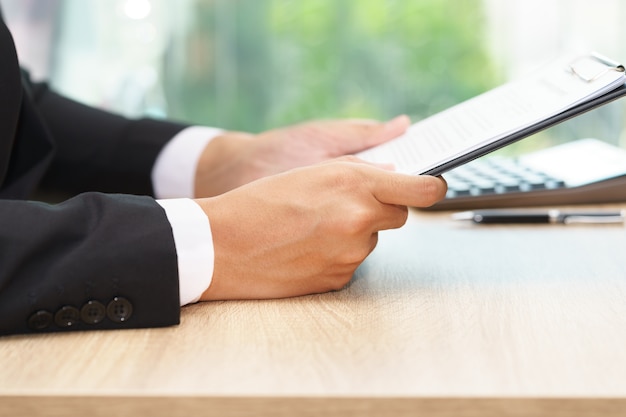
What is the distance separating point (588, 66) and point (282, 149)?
0.47 meters

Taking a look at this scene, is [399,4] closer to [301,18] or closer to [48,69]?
[301,18]

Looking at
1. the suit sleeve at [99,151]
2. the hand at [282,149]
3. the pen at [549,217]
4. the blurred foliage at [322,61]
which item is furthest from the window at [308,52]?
the pen at [549,217]

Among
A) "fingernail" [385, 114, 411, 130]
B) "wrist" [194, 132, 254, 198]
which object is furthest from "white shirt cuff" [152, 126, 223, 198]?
"fingernail" [385, 114, 411, 130]

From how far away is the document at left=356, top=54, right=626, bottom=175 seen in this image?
0.67 m

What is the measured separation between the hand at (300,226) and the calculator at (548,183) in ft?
1.24

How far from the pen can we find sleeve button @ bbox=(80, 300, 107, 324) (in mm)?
557

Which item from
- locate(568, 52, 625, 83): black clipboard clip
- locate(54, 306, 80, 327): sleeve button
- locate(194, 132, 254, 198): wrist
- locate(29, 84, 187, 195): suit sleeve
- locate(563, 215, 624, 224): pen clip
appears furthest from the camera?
locate(29, 84, 187, 195): suit sleeve

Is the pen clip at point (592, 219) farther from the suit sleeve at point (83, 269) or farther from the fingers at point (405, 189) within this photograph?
the suit sleeve at point (83, 269)

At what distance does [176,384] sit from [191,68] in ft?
14.7

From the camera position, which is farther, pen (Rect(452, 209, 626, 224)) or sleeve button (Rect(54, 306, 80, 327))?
pen (Rect(452, 209, 626, 224))

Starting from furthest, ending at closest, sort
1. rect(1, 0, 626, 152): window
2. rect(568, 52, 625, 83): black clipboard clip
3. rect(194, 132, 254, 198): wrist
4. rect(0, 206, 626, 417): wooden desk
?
rect(1, 0, 626, 152): window, rect(194, 132, 254, 198): wrist, rect(568, 52, 625, 83): black clipboard clip, rect(0, 206, 626, 417): wooden desk

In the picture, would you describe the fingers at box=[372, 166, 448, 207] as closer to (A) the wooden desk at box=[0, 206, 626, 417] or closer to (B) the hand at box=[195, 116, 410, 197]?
(A) the wooden desk at box=[0, 206, 626, 417]

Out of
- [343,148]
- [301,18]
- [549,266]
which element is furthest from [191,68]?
[549,266]

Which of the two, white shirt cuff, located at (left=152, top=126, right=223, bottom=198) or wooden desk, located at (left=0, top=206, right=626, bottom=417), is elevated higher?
wooden desk, located at (left=0, top=206, right=626, bottom=417)
